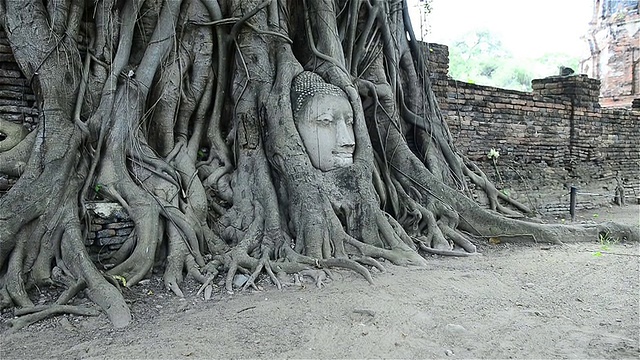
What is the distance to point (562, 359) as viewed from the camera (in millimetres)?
2561

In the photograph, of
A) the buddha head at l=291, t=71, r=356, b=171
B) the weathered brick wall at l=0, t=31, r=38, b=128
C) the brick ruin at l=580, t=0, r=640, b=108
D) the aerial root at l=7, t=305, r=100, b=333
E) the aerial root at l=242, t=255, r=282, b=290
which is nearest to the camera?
the aerial root at l=7, t=305, r=100, b=333

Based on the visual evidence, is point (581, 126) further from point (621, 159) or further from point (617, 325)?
point (617, 325)

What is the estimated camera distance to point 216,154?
496 centimetres

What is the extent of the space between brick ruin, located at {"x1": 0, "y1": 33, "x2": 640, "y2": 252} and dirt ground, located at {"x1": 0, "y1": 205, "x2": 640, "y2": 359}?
3.84 metres

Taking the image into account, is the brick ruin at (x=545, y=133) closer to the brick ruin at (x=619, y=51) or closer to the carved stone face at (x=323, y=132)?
the carved stone face at (x=323, y=132)

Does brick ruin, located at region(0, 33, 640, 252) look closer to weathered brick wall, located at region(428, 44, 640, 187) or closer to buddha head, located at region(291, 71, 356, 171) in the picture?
weathered brick wall, located at region(428, 44, 640, 187)

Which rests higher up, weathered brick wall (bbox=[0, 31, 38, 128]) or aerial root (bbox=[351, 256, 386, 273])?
weathered brick wall (bbox=[0, 31, 38, 128])

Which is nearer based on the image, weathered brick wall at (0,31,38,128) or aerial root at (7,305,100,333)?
aerial root at (7,305,100,333)

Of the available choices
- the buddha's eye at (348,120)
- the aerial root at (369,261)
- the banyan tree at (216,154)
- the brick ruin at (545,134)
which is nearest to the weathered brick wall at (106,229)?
the banyan tree at (216,154)

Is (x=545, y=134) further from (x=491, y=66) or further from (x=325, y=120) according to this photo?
(x=491, y=66)

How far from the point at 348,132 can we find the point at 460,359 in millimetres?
2678

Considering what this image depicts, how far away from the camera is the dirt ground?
8.70 ft

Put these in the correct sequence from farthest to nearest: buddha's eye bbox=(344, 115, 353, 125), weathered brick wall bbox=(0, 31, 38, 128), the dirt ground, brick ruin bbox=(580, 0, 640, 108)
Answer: brick ruin bbox=(580, 0, 640, 108), buddha's eye bbox=(344, 115, 353, 125), weathered brick wall bbox=(0, 31, 38, 128), the dirt ground

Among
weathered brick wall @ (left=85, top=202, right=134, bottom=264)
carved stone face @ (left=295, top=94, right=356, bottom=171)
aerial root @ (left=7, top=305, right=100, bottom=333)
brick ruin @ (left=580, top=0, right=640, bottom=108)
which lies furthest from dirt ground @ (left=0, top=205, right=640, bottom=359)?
brick ruin @ (left=580, top=0, right=640, bottom=108)
